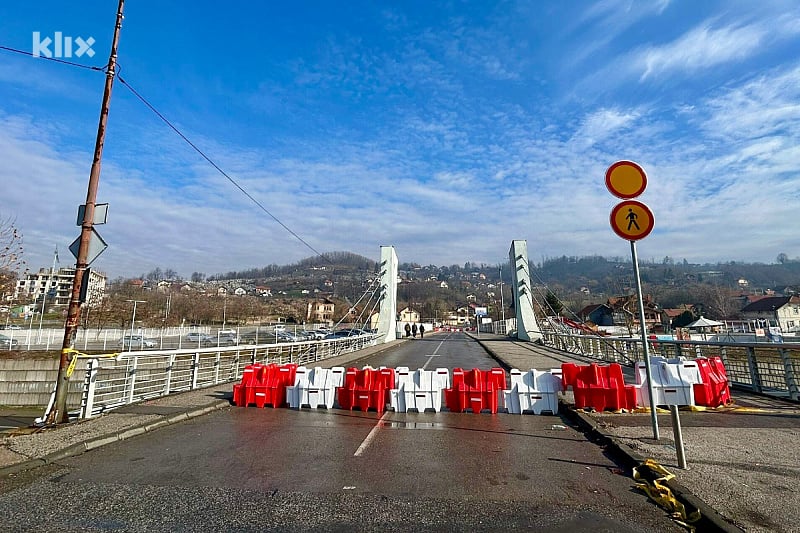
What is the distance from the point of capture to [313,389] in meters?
9.18

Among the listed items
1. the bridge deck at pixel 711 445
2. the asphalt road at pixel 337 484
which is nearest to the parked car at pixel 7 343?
the bridge deck at pixel 711 445

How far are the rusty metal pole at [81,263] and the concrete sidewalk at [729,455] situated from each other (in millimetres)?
8600

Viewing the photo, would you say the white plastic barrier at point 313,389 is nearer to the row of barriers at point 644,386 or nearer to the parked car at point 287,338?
the row of barriers at point 644,386

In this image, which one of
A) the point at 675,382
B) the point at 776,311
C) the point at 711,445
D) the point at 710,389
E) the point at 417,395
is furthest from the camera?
the point at 776,311

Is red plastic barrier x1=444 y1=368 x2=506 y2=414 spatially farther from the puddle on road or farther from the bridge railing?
the bridge railing

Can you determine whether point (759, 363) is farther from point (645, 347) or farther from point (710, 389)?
point (645, 347)

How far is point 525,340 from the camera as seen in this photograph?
1622 inches

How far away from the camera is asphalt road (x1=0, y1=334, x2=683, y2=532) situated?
3.71 m

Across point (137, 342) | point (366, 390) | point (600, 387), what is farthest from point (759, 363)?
point (137, 342)

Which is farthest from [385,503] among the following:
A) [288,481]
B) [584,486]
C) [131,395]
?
[131,395]

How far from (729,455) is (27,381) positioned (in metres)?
35.4

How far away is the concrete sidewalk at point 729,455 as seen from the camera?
12.1 feet

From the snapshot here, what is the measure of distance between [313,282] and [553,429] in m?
77.6

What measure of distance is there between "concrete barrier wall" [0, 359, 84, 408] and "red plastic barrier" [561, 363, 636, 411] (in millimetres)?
28619
